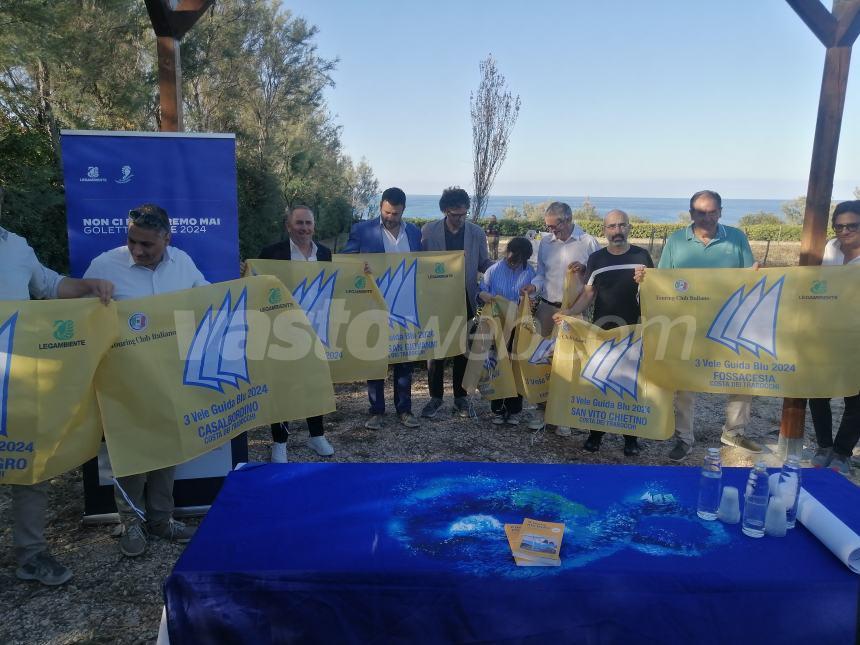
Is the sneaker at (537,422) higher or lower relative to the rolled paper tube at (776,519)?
lower

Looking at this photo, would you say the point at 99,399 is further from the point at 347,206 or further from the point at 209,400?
the point at 347,206

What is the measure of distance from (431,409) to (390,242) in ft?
5.46

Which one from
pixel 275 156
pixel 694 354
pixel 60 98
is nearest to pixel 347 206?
pixel 275 156

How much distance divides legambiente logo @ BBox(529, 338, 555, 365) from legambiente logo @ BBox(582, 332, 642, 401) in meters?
0.66

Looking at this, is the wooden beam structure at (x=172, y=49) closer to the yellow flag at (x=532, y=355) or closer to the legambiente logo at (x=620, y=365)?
the yellow flag at (x=532, y=355)

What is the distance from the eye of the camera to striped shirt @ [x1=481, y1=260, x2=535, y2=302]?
5.58 metres

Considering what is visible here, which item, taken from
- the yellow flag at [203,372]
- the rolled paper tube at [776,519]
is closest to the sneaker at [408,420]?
the yellow flag at [203,372]

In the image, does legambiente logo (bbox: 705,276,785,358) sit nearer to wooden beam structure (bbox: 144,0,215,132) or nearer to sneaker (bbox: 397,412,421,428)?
sneaker (bbox: 397,412,421,428)

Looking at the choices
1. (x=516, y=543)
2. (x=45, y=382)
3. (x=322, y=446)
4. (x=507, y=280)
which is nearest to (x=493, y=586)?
(x=516, y=543)

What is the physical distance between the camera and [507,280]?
562cm

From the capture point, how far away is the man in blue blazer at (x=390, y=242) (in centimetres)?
536

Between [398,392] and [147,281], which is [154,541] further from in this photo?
[398,392]

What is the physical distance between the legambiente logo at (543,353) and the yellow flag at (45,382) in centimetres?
347

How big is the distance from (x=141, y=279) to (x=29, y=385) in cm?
78
